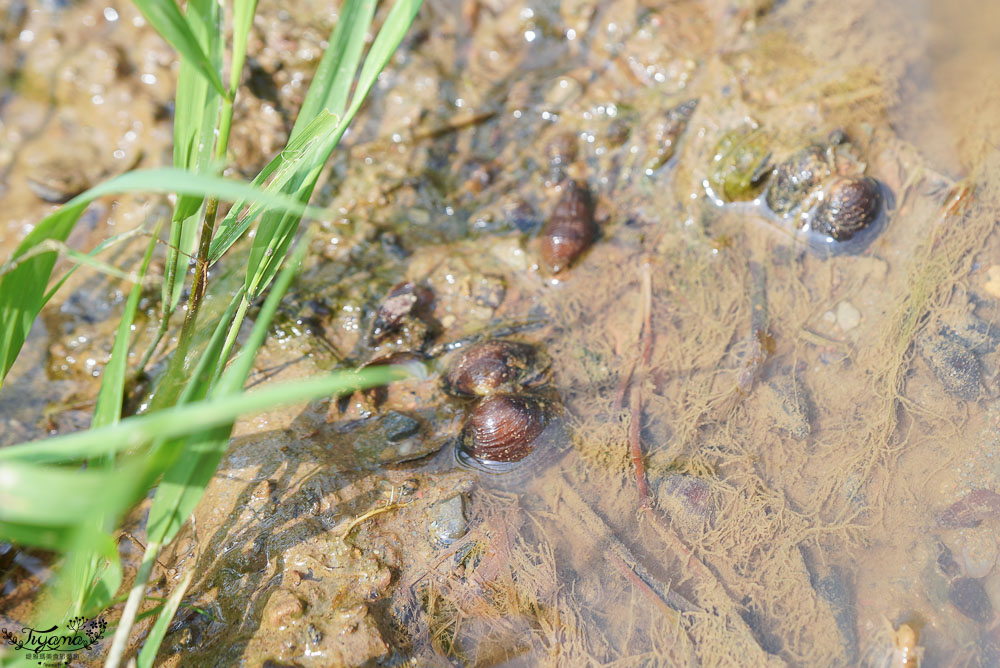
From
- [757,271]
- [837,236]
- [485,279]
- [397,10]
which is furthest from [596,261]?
[397,10]

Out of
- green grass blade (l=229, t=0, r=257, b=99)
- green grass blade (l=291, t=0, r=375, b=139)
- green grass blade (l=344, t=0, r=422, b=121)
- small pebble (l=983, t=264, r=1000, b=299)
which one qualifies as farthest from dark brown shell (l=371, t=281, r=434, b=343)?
small pebble (l=983, t=264, r=1000, b=299)

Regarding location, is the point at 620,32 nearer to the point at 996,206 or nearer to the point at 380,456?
the point at 996,206

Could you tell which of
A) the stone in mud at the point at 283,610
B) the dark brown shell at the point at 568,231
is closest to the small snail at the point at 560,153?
the dark brown shell at the point at 568,231

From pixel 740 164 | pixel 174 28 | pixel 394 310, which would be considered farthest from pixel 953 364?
pixel 174 28

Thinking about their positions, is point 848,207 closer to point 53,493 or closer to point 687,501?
point 687,501

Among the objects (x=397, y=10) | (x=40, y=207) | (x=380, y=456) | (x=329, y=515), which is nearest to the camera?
(x=397, y=10)
